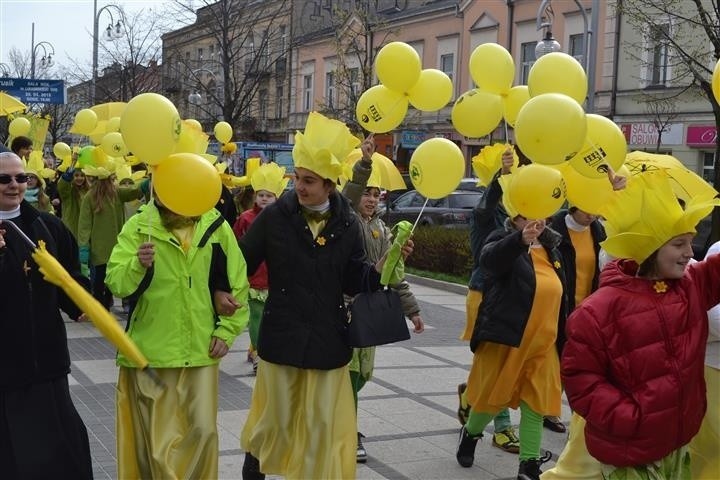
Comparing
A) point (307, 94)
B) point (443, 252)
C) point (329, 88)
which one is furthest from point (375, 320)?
point (307, 94)

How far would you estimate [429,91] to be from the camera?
19.8 feet

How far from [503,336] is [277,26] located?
134ft

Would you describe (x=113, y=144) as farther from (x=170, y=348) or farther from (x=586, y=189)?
(x=586, y=189)

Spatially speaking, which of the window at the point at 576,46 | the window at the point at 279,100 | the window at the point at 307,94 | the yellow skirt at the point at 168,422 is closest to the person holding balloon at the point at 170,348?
the yellow skirt at the point at 168,422

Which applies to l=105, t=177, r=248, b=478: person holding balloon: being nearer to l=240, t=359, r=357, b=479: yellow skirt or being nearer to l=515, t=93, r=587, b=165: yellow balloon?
l=240, t=359, r=357, b=479: yellow skirt

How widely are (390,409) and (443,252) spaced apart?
10.4 meters

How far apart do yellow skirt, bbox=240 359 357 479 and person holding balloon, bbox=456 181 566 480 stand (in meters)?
1.25

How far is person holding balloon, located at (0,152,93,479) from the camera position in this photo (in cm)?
421

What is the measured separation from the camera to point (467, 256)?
17.0 meters

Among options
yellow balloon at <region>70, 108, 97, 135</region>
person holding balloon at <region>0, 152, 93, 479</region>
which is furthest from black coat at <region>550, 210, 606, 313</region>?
yellow balloon at <region>70, 108, 97, 135</region>

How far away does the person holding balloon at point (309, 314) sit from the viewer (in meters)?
4.88

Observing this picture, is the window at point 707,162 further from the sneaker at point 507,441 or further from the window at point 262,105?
the window at point 262,105

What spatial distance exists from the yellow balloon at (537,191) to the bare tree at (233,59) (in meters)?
29.4

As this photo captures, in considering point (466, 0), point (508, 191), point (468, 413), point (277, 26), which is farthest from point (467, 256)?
point (277, 26)
